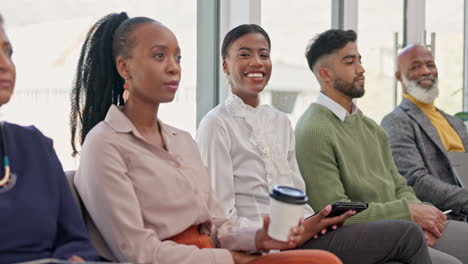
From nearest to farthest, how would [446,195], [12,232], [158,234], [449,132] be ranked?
[12,232], [158,234], [446,195], [449,132]

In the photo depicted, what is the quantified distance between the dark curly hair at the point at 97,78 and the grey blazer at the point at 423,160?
2.02 m

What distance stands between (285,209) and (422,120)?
2467mm

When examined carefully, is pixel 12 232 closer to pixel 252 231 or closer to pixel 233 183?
pixel 252 231

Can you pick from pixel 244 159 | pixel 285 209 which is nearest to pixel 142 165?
pixel 285 209

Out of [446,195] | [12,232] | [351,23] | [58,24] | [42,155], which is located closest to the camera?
[12,232]

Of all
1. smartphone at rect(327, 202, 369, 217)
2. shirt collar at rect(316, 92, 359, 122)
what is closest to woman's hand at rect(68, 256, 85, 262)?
smartphone at rect(327, 202, 369, 217)

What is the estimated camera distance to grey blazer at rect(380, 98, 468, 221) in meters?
3.71

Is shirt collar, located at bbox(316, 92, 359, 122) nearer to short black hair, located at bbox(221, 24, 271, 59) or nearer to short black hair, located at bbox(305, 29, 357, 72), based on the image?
short black hair, located at bbox(305, 29, 357, 72)

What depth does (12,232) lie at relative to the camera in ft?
5.56

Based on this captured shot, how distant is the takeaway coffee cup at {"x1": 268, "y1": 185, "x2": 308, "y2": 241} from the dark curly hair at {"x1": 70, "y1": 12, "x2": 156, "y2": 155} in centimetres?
78

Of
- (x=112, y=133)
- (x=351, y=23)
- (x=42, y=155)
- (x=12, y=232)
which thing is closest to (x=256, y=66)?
(x=112, y=133)

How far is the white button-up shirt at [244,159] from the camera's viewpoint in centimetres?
271

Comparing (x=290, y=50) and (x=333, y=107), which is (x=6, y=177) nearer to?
(x=333, y=107)

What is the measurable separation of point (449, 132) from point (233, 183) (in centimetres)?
196
